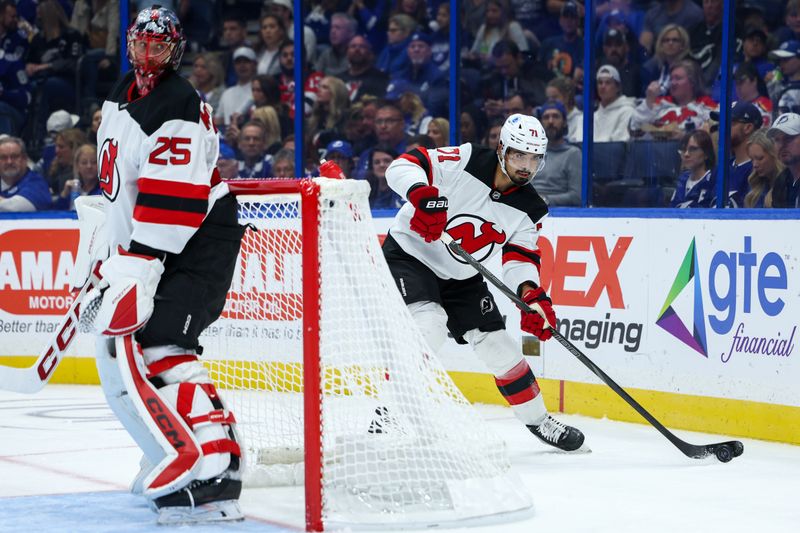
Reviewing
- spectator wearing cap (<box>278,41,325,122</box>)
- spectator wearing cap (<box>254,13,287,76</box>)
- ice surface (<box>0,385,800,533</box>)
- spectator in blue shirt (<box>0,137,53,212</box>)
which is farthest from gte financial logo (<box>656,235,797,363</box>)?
spectator in blue shirt (<box>0,137,53,212</box>)

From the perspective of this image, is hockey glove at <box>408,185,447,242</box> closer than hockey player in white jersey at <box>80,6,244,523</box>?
No

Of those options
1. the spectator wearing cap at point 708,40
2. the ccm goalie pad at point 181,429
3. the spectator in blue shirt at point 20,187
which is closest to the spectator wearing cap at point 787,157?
the spectator wearing cap at point 708,40

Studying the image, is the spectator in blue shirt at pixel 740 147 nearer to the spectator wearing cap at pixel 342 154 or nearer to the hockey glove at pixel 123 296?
the spectator wearing cap at pixel 342 154

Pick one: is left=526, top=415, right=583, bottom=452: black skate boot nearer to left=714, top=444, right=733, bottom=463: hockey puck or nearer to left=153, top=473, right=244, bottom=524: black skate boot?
left=714, top=444, right=733, bottom=463: hockey puck

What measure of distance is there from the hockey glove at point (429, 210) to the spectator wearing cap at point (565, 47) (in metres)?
2.67

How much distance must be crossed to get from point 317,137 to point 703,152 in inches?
90.8

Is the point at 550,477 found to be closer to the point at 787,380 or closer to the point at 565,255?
the point at 787,380

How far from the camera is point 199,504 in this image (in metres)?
3.01

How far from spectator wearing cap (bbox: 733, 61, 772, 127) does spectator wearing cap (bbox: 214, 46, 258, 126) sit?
3062 millimetres

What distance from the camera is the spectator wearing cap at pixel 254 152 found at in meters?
7.09

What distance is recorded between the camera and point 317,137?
22.9 feet

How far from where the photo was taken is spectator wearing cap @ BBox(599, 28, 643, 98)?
6086 mm

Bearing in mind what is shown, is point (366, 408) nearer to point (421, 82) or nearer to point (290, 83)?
point (421, 82)

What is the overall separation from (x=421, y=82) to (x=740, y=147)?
6.92 ft
